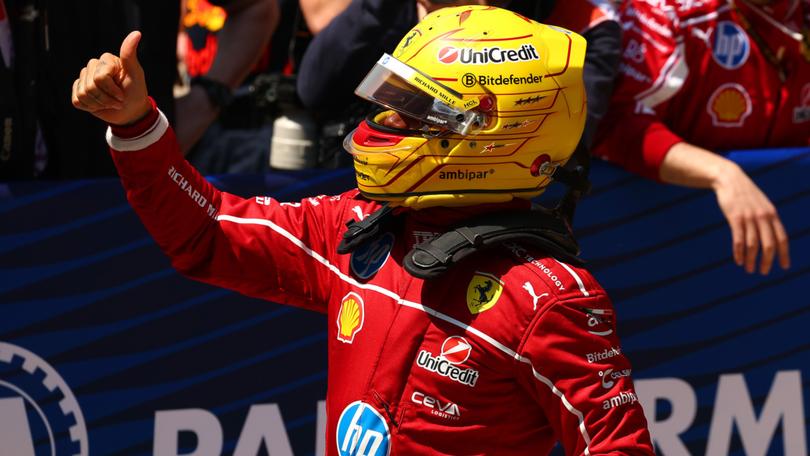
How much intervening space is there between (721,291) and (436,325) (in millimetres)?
1564

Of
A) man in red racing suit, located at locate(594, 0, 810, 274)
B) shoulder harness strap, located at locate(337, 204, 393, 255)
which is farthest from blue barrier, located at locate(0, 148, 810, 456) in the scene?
shoulder harness strap, located at locate(337, 204, 393, 255)

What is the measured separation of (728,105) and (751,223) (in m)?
0.50

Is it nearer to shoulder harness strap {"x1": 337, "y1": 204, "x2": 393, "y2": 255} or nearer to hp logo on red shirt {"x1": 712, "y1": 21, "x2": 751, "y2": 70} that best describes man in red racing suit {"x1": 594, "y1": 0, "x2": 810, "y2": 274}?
hp logo on red shirt {"x1": 712, "y1": 21, "x2": 751, "y2": 70}

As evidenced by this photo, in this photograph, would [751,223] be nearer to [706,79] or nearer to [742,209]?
[742,209]

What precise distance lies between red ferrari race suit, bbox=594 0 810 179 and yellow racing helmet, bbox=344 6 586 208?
119 centimetres

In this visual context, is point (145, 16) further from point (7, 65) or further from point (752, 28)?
point (752, 28)

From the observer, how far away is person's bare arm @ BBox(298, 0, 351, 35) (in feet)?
13.5

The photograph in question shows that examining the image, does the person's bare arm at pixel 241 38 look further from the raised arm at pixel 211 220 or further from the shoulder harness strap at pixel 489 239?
the shoulder harness strap at pixel 489 239

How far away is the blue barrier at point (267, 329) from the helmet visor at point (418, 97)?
114 cm

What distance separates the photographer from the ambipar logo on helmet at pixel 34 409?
362 centimetres

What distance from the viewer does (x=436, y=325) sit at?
2.70 m

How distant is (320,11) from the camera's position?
4.13 m

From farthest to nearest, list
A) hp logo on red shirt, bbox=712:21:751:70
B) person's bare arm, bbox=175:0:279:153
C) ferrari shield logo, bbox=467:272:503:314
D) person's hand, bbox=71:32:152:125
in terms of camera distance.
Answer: person's bare arm, bbox=175:0:279:153 < hp logo on red shirt, bbox=712:21:751:70 < ferrari shield logo, bbox=467:272:503:314 < person's hand, bbox=71:32:152:125

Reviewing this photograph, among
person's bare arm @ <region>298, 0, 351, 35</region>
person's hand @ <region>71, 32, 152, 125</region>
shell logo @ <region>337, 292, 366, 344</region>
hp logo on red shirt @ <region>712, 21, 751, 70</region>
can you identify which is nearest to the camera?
person's hand @ <region>71, 32, 152, 125</region>
